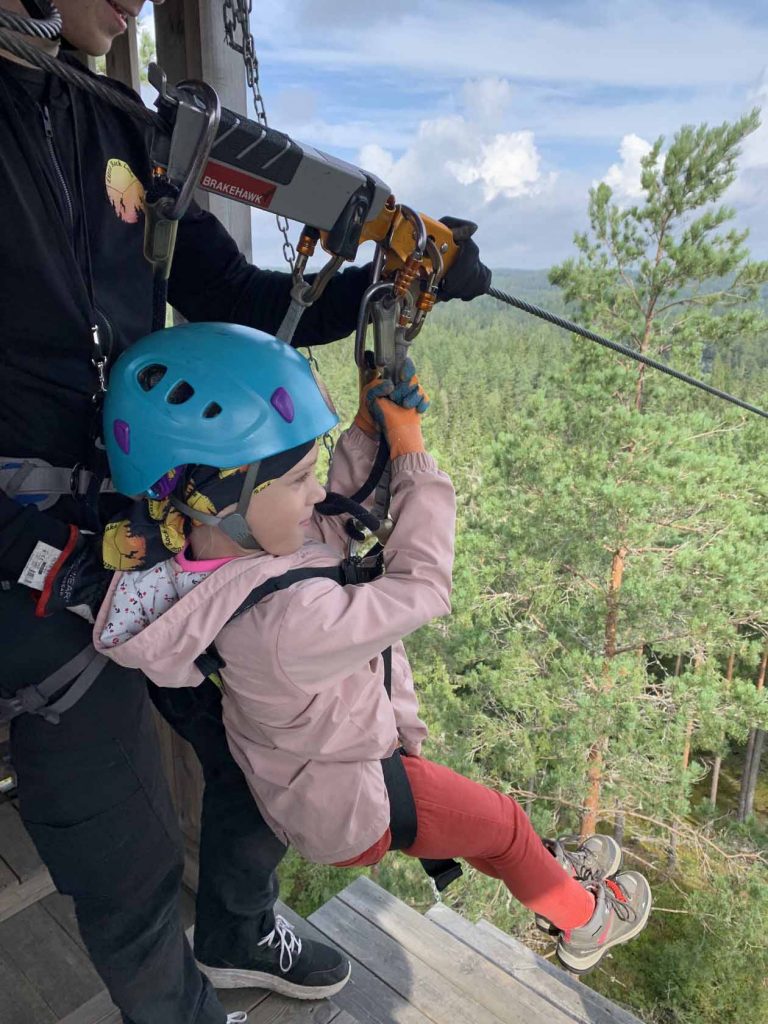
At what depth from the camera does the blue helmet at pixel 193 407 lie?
109 cm

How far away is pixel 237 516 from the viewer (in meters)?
1.13

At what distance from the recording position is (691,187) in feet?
27.9

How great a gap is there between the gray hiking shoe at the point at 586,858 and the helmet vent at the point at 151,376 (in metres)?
1.46

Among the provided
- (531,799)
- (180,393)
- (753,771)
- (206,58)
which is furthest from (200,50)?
(753,771)

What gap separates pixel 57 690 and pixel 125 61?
4.66ft

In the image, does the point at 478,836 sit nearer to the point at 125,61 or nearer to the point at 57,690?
the point at 57,690

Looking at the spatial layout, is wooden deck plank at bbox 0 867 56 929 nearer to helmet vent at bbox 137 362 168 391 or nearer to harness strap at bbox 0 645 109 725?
harness strap at bbox 0 645 109 725

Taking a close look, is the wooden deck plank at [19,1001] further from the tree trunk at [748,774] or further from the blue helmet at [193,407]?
the tree trunk at [748,774]

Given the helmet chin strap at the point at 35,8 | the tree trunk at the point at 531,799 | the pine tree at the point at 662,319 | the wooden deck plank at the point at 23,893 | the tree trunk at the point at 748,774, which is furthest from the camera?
the tree trunk at the point at 748,774

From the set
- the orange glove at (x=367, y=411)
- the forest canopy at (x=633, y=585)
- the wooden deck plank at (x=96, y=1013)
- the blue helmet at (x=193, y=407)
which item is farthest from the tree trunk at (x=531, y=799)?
the blue helmet at (x=193, y=407)

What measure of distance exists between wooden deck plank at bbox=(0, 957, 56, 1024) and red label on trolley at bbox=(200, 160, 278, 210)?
1.87 meters

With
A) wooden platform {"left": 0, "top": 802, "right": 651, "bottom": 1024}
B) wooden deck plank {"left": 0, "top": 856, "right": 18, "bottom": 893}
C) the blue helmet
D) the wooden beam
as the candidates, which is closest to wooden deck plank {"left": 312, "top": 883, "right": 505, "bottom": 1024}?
wooden platform {"left": 0, "top": 802, "right": 651, "bottom": 1024}

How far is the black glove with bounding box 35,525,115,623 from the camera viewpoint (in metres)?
1.06

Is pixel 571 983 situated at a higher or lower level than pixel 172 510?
lower
